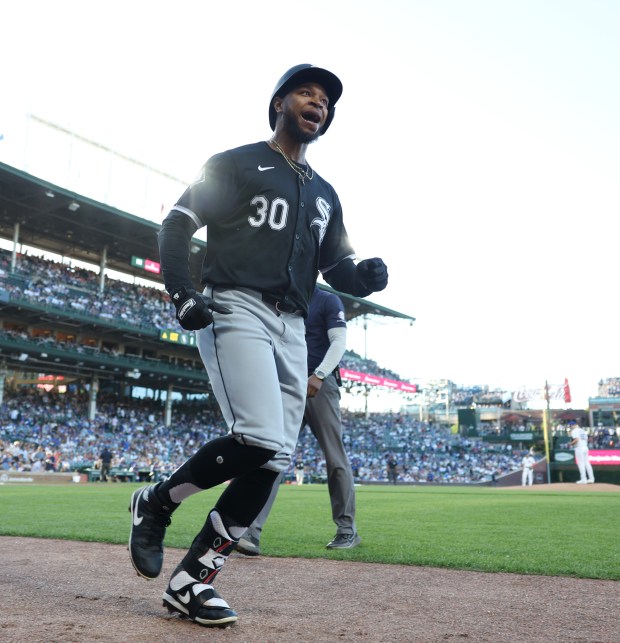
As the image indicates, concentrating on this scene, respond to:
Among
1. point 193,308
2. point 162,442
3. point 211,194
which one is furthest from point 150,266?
point 193,308

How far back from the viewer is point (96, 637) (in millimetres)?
1910

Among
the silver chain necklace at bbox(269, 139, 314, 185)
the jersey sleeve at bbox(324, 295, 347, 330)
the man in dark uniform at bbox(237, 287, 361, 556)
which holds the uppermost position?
the silver chain necklace at bbox(269, 139, 314, 185)

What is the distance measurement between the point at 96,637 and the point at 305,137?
7.13ft

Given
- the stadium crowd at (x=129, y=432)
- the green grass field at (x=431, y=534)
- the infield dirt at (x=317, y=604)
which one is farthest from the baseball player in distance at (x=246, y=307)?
the stadium crowd at (x=129, y=432)

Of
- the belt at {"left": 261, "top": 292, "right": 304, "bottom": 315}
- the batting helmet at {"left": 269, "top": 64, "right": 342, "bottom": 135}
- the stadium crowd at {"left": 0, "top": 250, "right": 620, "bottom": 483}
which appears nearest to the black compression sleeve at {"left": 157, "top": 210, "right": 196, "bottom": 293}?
the belt at {"left": 261, "top": 292, "right": 304, "bottom": 315}

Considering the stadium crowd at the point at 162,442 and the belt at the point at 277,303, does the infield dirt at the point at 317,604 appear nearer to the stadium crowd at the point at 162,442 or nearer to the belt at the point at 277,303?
the belt at the point at 277,303

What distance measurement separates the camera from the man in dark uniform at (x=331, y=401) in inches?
177

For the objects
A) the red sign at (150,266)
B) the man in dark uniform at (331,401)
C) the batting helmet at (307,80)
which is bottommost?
the man in dark uniform at (331,401)

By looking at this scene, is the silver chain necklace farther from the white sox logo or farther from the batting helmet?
the batting helmet

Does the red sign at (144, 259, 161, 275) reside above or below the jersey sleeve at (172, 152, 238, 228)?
above

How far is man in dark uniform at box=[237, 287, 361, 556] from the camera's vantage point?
4.48m

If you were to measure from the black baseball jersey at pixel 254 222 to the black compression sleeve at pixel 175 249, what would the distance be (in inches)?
1.9

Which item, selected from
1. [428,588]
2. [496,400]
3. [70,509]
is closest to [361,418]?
[496,400]

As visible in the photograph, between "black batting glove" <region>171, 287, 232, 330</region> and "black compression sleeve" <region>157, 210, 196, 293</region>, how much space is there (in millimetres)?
61
